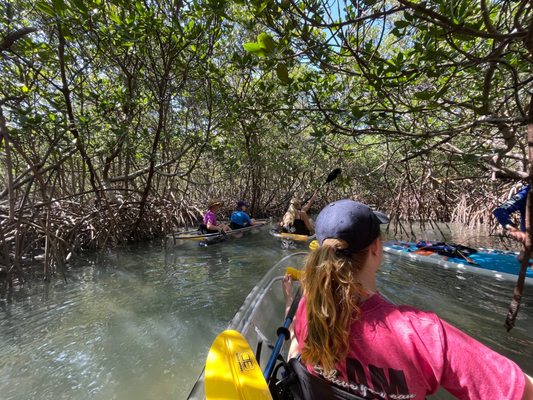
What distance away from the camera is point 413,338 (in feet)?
2.85

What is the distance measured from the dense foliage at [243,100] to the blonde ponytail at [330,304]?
1238mm

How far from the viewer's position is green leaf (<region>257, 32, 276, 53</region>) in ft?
5.40

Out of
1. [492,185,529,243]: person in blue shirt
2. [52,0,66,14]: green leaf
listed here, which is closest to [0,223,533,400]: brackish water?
[492,185,529,243]: person in blue shirt

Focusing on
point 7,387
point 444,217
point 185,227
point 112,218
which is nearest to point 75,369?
point 7,387

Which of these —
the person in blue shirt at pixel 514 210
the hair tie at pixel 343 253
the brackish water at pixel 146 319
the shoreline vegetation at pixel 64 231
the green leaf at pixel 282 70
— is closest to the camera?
the hair tie at pixel 343 253

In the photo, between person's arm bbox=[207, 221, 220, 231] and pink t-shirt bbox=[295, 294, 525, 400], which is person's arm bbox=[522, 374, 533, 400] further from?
person's arm bbox=[207, 221, 220, 231]

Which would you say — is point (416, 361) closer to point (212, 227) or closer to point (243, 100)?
point (243, 100)

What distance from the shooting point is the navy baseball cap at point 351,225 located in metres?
1.06

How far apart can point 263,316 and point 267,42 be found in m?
1.79

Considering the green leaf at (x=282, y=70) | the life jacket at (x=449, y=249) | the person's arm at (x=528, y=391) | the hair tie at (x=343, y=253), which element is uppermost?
the green leaf at (x=282, y=70)

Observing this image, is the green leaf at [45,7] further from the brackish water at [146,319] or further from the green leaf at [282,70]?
the brackish water at [146,319]

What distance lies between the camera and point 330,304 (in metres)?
0.97

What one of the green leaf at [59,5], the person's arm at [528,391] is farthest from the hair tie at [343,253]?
the green leaf at [59,5]

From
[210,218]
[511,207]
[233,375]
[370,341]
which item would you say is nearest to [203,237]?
[210,218]
